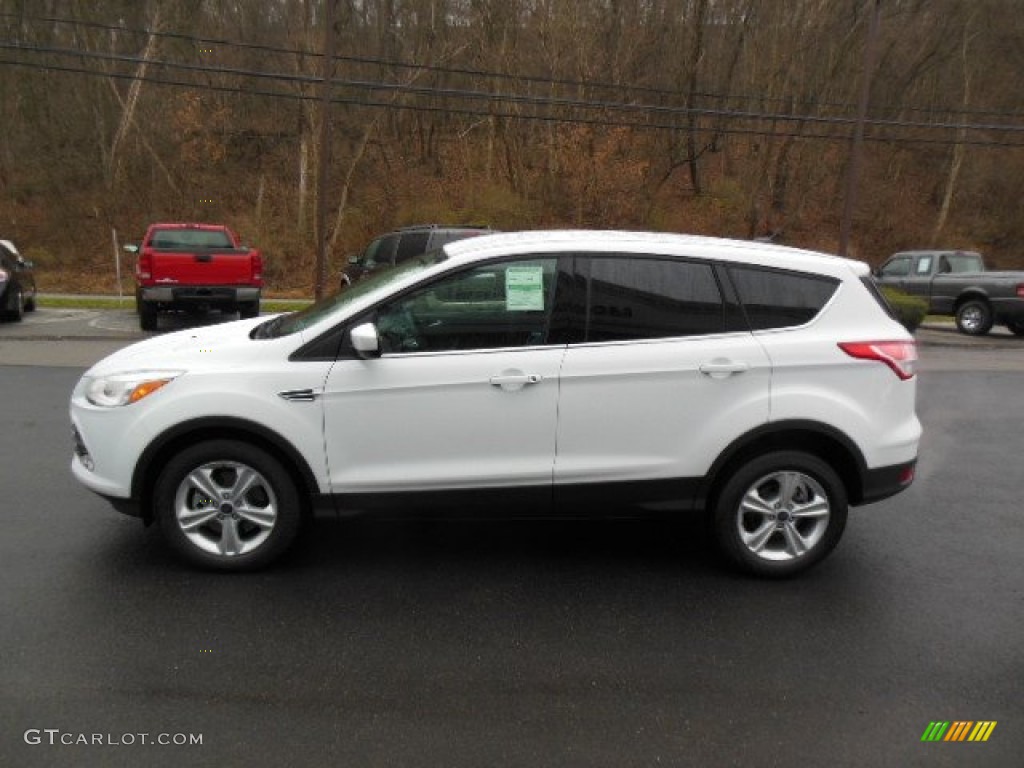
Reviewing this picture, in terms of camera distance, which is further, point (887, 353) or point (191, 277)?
point (191, 277)

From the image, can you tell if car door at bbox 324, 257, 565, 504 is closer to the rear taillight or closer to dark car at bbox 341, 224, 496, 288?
the rear taillight

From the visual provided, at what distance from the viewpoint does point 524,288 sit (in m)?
4.09

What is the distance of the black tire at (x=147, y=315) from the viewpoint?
1430cm

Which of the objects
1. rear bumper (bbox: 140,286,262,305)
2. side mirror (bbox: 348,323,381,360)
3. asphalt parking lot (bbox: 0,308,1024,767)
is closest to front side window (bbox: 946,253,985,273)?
rear bumper (bbox: 140,286,262,305)

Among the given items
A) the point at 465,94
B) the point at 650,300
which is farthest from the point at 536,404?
the point at 465,94

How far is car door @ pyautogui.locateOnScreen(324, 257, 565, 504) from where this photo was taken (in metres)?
3.95

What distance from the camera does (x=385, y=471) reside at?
157 inches

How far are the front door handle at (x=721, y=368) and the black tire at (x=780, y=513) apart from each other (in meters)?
0.48

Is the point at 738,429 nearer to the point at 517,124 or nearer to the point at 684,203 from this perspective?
the point at 517,124

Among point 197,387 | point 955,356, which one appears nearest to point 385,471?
point 197,387

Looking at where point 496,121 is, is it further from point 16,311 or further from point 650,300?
point 650,300

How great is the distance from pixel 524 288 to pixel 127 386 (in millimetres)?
2007

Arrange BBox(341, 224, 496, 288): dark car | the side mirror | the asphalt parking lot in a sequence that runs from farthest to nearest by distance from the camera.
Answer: BBox(341, 224, 496, 288): dark car < the side mirror < the asphalt parking lot

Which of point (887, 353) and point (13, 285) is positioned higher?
point (887, 353)
